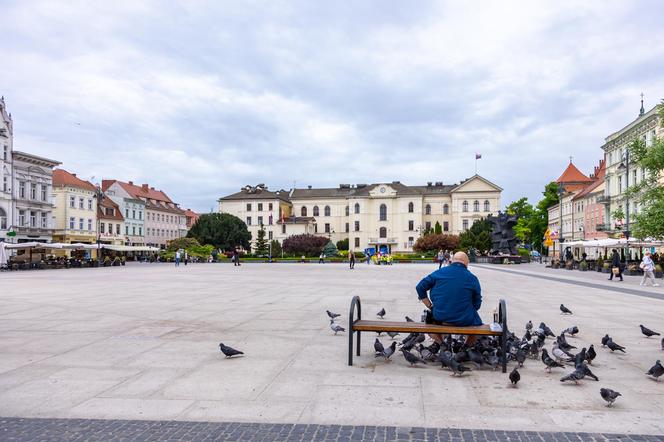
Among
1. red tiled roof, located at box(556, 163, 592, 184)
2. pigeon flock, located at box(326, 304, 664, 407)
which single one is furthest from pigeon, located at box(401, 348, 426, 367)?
red tiled roof, located at box(556, 163, 592, 184)

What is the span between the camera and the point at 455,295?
7.12 m

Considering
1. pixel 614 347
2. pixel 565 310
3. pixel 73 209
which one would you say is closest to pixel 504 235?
pixel 565 310

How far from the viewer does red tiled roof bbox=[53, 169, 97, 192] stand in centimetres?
7056

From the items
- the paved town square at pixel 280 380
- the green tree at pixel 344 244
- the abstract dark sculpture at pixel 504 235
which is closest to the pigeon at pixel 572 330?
the paved town square at pixel 280 380

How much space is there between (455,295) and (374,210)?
99.9 m

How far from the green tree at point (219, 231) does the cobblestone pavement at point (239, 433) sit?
8741cm

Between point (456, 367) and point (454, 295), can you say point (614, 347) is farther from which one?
point (456, 367)

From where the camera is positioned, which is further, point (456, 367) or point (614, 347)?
point (614, 347)

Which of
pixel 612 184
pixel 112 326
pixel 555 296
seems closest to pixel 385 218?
pixel 612 184

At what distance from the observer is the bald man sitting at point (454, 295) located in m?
7.09

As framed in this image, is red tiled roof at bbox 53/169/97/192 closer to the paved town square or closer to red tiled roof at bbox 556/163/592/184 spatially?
the paved town square

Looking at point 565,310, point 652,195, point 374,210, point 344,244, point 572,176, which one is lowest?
point 565,310

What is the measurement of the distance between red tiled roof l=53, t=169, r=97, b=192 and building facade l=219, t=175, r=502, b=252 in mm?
38641

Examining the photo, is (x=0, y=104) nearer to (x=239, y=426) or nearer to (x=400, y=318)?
(x=400, y=318)
